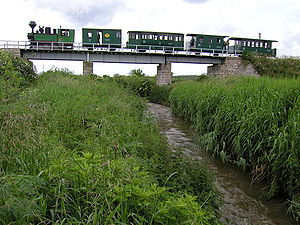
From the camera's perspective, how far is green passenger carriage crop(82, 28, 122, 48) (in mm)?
31016

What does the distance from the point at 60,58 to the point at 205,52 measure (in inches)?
660

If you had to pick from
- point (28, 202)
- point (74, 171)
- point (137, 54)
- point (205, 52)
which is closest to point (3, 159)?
point (74, 171)

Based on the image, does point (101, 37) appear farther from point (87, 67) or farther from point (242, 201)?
point (242, 201)

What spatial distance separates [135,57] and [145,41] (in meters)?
2.16

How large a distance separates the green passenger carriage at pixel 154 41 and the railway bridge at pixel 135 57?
1.61 ft

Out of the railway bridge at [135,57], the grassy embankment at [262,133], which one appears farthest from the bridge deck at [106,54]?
the grassy embankment at [262,133]

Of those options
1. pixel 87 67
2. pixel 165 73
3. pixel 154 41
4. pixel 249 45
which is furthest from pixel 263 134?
pixel 249 45

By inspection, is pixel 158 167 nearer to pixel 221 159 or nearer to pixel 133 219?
pixel 133 219

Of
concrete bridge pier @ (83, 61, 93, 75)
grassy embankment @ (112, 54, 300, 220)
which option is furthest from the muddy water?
concrete bridge pier @ (83, 61, 93, 75)

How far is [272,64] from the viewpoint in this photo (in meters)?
33.4

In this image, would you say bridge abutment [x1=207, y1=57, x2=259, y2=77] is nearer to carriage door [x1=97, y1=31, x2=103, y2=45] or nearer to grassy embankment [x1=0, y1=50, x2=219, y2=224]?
carriage door [x1=97, y1=31, x2=103, y2=45]

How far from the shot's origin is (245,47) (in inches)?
1406

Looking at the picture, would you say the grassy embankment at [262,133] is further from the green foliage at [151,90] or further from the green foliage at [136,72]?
the green foliage at [136,72]

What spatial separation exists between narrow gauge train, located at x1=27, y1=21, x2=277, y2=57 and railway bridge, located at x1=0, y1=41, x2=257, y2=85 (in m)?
0.44
